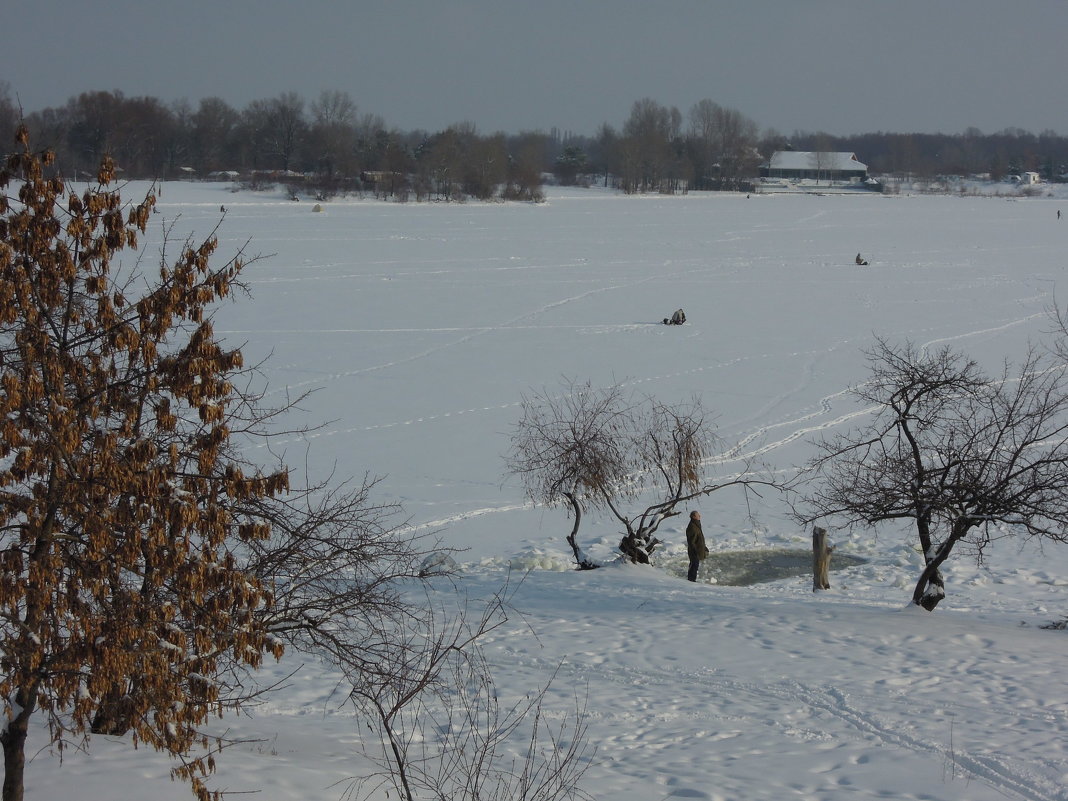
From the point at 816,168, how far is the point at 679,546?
160m

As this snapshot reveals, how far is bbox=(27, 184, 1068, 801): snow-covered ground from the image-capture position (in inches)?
337

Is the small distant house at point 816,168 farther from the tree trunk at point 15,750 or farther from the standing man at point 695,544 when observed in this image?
the tree trunk at point 15,750

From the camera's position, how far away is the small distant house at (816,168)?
16702 centimetres

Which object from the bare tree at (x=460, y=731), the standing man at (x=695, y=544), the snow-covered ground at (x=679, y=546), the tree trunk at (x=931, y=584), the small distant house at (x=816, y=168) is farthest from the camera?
the small distant house at (x=816, y=168)

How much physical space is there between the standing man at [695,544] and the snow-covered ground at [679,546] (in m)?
0.47

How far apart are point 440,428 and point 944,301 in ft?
→ 76.5

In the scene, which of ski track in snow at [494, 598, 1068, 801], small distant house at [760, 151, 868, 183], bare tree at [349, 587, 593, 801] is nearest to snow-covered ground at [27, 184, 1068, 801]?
ski track in snow at [494, 598, 1068, 801]

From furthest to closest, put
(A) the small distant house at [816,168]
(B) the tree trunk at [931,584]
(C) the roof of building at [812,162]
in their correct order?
(C) the roof of building at [812,162], (A) the small distant house at [816,168], (B) the tree trunk at [931,584]

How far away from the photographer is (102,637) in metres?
5.29

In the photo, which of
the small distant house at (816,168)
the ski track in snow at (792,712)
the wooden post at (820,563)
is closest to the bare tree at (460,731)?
the ski track in snow at (792,712)

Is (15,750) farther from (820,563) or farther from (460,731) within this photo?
(820,563)

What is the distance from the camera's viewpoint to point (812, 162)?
171 metres

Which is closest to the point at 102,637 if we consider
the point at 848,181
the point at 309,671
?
the point at 309,671

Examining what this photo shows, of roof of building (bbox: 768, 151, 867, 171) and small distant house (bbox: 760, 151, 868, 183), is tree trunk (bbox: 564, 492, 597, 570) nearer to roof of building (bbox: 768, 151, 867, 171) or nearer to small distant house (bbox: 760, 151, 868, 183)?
small distant house (bbox: 760, 151, 868, 183)
